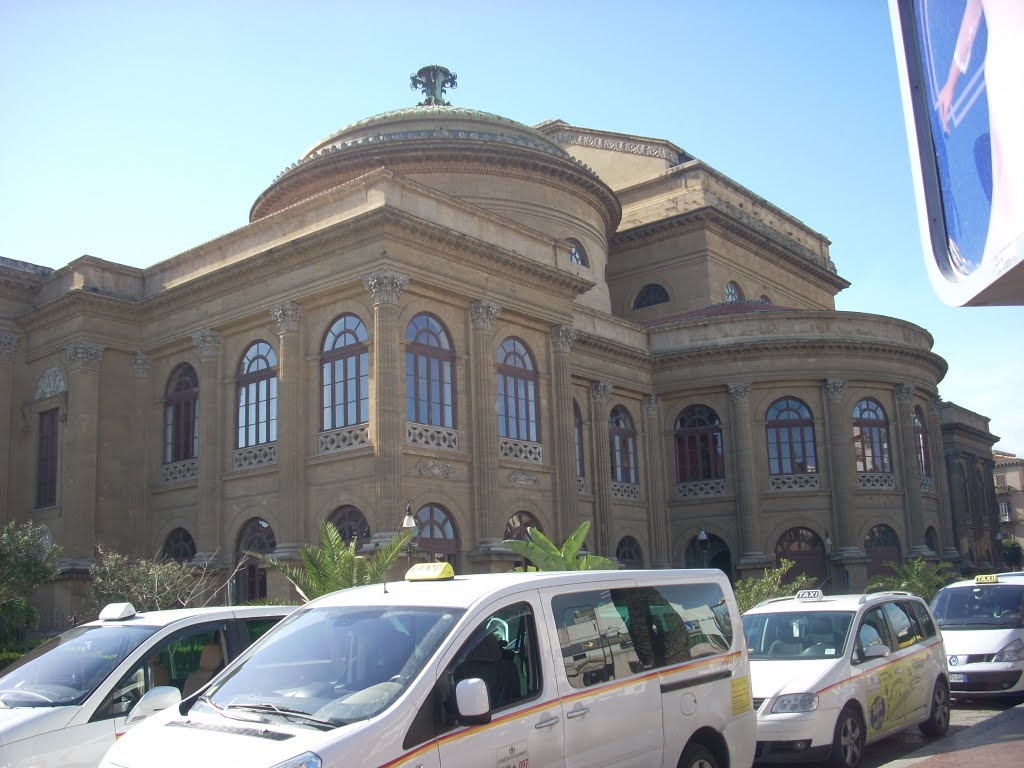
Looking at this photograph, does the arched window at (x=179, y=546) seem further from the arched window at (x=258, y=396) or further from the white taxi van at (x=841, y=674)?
the white taxi van at (x=841, y=674)

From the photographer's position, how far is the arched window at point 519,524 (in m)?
26.5

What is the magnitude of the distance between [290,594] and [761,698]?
15.6 m

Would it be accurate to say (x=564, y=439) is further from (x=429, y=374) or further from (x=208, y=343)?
(x=208, y=343)

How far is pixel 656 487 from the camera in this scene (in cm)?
3547

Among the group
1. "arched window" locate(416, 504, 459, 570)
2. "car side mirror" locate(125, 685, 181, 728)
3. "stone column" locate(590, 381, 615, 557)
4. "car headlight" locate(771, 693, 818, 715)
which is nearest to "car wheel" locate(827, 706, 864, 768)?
"car headlight" locate(771, 693, 818, 715)

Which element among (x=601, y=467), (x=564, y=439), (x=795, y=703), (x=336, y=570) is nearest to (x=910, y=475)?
(x=601, y=467)

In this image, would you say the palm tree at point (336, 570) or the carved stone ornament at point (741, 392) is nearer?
the palm tree at point (336, 570)

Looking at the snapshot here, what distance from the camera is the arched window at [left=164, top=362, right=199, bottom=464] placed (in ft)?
95.0

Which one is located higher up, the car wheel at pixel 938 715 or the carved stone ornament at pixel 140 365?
the carved stone ornament at pixel 140 365

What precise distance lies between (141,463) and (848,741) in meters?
23.5

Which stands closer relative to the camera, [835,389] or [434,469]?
[434,469]

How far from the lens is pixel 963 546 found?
4409 centimetres

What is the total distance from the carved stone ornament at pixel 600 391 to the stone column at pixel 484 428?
7268mm

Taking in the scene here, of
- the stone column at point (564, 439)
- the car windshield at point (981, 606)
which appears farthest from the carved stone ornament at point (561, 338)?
the car windshield at point (981, 606)
